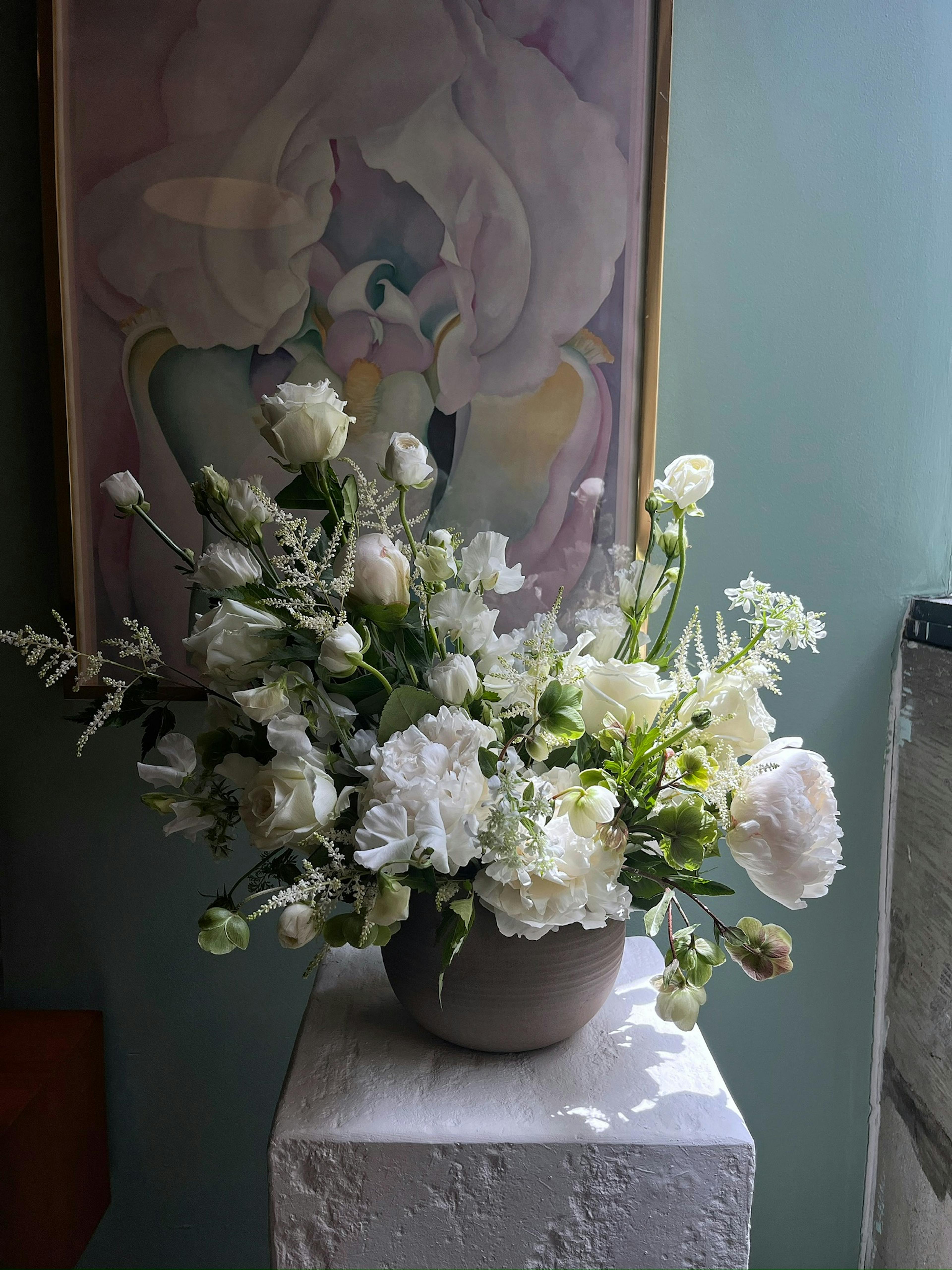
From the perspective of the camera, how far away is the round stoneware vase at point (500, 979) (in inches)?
28.5

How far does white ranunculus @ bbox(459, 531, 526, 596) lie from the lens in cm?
73

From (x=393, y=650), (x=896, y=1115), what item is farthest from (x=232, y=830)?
(x=896, y=1115)

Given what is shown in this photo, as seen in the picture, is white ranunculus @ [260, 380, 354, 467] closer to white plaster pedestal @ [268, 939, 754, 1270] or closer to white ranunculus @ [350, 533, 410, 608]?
white ranunculus @ [350, 533, 410, 608]

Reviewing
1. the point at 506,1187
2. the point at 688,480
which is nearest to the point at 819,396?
the point at 688,480

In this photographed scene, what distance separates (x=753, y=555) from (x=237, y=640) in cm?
74

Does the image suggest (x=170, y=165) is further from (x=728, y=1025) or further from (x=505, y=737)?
(x=728, y=1025)

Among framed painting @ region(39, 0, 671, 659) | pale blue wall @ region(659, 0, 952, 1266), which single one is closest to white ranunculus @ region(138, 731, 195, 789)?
framed painting @ region(39, 0, 671, 659)

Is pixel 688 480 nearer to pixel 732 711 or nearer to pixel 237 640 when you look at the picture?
pixel 732 711

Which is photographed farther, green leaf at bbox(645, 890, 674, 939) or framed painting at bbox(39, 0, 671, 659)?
framed painting at bbox(39, 0, 671, 659)

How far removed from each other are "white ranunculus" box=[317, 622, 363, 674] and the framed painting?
0.47 meters

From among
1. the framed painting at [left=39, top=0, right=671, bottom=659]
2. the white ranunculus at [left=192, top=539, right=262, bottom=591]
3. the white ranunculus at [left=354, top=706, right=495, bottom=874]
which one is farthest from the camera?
the framed painting at [left=39, top=0, right=671, bottom=659]

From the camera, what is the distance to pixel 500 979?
28.8 inches

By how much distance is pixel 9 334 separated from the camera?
1.09m

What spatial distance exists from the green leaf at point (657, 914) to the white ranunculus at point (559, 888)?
2 cm
